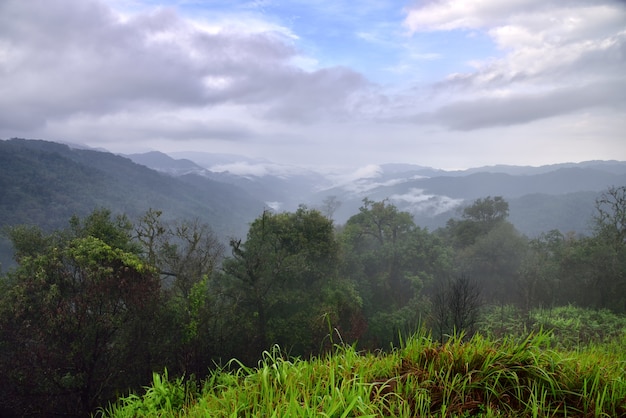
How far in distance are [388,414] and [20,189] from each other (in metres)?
170

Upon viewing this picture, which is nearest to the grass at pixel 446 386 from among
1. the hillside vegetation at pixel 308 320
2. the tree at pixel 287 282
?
the hillside vegetation at pixel 308 320

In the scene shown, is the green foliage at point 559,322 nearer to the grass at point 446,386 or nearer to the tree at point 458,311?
the tree at point 458,311

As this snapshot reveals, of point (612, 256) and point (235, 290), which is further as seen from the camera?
point (612, 256)

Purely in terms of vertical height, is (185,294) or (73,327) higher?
(73,327)

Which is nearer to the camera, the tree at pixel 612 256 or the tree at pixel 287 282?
the tree at pixel 287 282

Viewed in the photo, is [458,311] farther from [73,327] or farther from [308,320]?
[73,327]

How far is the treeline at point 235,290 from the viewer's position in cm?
1121

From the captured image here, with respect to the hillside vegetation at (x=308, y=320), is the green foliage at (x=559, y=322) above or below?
below

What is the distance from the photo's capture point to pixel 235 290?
20344 millimetres

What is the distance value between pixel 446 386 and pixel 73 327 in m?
12.6

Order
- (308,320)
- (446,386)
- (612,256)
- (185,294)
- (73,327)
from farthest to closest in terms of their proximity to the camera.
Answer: (612,256) < (308,320) < (185,294) < (73,327) < (446,386)

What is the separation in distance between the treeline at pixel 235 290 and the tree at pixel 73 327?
0.04 metres

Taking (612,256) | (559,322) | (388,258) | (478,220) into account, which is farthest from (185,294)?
(478,220)

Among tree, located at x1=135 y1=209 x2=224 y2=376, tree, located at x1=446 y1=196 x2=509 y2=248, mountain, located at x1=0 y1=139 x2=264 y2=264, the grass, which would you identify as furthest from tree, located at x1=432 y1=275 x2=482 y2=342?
mountain, located at x1=0 y1=139 x2=264 y2=264
